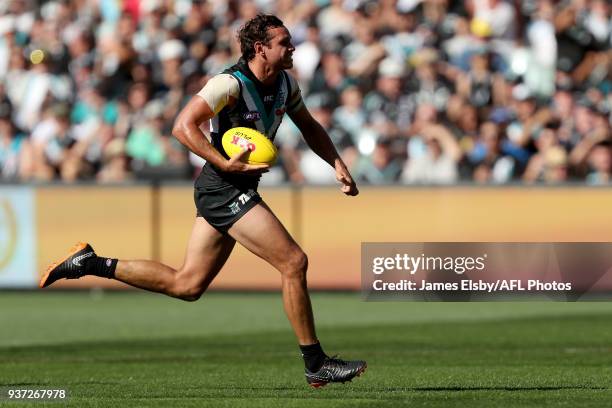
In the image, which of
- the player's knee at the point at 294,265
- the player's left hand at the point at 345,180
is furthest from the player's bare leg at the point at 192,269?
the player's left hand at the point at 345,180

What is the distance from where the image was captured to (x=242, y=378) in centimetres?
1053

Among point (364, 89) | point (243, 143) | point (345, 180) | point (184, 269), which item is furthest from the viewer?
point (364, 89)

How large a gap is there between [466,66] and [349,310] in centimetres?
472

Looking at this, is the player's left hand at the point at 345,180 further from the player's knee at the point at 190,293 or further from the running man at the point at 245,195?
the player's knee at the point at 190,293

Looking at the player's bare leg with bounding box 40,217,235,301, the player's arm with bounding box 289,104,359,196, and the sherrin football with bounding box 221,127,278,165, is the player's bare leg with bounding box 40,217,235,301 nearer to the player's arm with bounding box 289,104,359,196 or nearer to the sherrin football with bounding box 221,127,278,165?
the sherrin football with bounding box 221,127,278,165

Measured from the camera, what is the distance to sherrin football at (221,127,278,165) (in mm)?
9000

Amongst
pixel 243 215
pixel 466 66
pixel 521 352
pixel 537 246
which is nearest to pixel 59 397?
pixel 243 215

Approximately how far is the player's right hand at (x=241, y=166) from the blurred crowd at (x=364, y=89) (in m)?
9.79

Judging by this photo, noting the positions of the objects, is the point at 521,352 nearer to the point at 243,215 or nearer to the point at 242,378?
the point at 242,378

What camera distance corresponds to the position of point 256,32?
30.8 feet

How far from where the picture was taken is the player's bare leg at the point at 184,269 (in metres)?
9.53

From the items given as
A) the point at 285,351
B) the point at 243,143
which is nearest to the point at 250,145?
the point at 243,143

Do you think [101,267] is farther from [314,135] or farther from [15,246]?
[15,246]

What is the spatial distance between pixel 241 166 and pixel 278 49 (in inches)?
35.4
